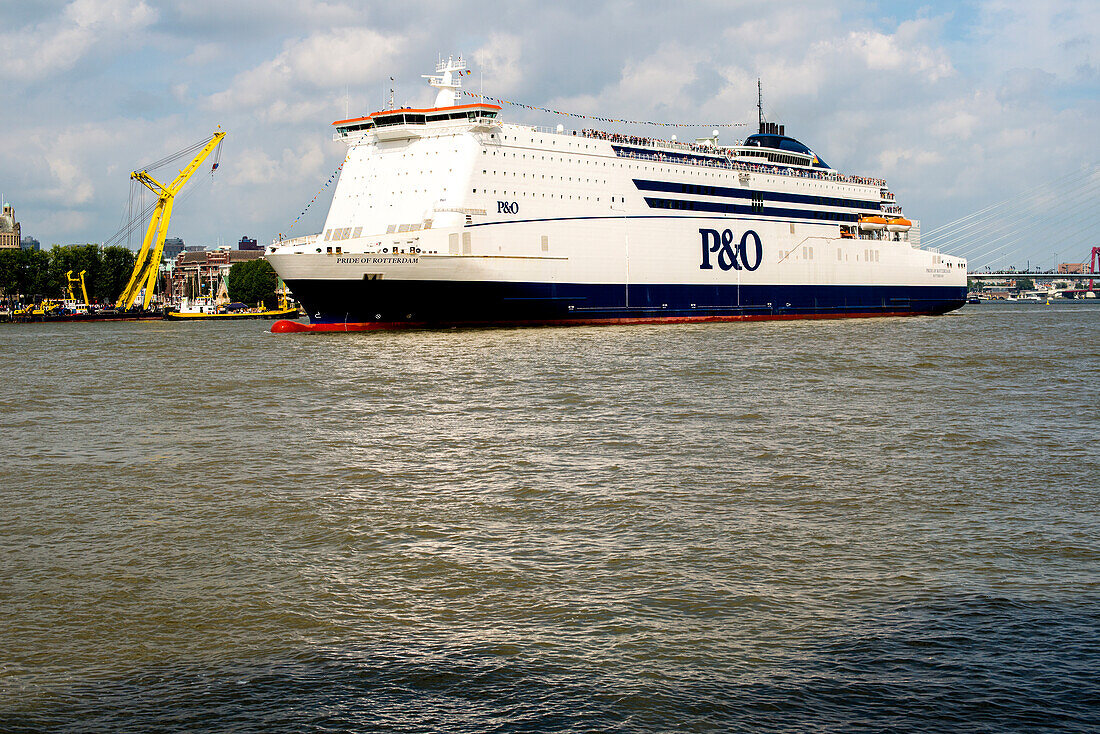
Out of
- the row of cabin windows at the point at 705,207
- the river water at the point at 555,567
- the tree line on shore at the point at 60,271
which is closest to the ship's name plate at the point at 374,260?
the row of cabin windows at the point at 705,207

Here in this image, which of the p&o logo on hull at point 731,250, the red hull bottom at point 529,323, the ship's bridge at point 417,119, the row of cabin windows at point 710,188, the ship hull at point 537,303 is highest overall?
the ship's bridge at point 417,119

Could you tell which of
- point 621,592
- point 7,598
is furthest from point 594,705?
point 7,598

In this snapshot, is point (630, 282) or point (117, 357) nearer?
point (117, 357)

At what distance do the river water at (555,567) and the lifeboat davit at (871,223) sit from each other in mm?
54983

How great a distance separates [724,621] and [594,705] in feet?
6.12

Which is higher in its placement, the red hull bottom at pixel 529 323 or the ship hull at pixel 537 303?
the ship hull at pixel 537 303

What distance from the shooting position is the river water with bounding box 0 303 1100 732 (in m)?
6.36

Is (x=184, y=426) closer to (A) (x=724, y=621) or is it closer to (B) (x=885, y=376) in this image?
(A) (x=724, y=621)

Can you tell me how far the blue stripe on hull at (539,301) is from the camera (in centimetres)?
4456

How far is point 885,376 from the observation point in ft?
87.1

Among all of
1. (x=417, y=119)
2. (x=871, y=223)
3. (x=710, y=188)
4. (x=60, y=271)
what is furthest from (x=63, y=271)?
(x=871, y=223)

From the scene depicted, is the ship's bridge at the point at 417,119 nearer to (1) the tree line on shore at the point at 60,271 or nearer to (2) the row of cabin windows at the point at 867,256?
(2) the row of cabin windows at the point at 867,256

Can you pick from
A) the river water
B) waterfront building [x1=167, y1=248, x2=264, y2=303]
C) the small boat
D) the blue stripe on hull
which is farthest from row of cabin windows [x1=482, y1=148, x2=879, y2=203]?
waterfront building [x1=167, y1=248, x2=264, y2=303]

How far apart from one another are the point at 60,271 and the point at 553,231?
9780 cm
